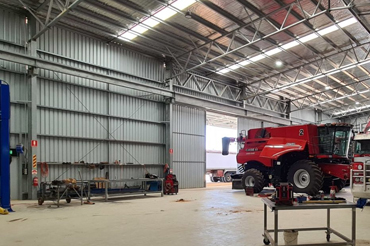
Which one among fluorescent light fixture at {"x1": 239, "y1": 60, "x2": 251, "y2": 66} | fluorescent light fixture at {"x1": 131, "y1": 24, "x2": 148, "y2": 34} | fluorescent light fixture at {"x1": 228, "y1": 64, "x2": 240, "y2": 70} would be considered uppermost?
fluorescent light fixture at {"x1": 131, "y1": 24, "x2": 148, "y2": 34}

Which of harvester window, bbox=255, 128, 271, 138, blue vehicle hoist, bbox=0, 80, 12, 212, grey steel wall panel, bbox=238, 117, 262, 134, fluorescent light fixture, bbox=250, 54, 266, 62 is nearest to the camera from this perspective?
blue vehicle hoist, bbox=0, 80, 12, 212

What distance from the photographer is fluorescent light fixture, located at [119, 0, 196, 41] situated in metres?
13.1

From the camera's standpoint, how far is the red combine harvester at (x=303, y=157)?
545 inches

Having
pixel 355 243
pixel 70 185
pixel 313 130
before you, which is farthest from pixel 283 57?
pixel 355 243

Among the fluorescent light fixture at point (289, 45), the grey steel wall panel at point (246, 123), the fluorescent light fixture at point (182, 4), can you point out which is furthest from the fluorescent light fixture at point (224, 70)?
the fluorescent light fixture at point (182, 4)

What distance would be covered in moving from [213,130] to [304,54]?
1818 centimetres

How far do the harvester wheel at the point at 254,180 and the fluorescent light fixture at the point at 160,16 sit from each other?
8.43 meters

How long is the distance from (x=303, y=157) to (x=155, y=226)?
32.8ft

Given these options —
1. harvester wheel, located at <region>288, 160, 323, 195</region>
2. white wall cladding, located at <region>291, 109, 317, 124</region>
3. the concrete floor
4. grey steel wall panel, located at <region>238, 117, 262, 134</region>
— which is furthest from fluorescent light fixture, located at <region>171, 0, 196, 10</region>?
white wall cladding, located at <region>291, 109, 317, 124</region>

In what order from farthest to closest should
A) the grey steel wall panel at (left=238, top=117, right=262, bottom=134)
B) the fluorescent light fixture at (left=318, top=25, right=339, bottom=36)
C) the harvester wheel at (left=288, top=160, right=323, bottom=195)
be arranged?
the grey steel wall panel at (left=238, top=117, right=262, bottom=134), the fluorescent light fixture at (left=318, top=25, right=339, bottom=36), the harvester wheel at (left=288, top=160, right=323, bottom=195)

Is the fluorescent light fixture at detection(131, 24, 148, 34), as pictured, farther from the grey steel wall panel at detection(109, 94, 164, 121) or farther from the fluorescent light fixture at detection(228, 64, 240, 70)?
A: the fluorescent light fixture at detection(228, 64, 240, 70)

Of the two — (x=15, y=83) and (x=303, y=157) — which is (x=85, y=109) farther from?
(x=303, y=157)

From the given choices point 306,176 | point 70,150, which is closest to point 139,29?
point 70,150

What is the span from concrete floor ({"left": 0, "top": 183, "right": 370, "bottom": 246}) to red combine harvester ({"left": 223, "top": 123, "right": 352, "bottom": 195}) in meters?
4.42
